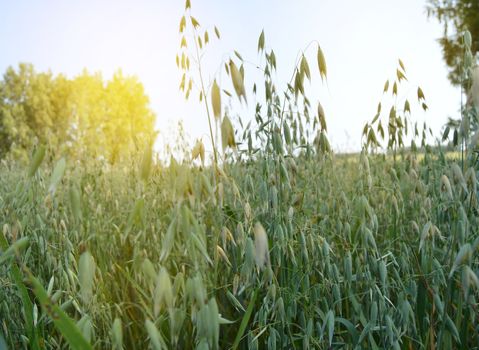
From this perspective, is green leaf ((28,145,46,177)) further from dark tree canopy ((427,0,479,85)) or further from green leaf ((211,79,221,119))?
dark tree canopy ((427,0,479,85))

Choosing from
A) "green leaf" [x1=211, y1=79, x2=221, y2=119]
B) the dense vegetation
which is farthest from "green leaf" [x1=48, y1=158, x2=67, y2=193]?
"green leaf" [x1=211, y1=79, x2=221, y2=119]

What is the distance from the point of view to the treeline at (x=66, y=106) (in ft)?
66.4

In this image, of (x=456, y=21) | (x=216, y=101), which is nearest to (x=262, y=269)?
(x=216, y=101)

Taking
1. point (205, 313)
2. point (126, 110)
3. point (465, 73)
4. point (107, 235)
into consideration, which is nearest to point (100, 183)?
point (107, 235)

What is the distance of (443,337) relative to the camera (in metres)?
1.34

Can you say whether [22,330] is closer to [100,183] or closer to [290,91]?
[290,91]

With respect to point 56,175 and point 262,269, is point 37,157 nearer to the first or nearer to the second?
point 56,175

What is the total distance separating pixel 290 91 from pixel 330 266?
0.60 m

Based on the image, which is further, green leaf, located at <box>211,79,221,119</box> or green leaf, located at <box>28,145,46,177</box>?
green leaf, located at <box>211,79,221,119</box>

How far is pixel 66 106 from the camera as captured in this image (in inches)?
838

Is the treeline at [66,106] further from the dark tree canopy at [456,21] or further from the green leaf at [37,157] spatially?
the green leaf at [37,157]

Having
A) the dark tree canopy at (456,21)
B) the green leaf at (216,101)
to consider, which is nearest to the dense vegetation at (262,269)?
the green leaf at (216,101)

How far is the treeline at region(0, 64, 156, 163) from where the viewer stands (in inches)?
797

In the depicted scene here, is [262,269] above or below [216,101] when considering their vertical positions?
below
